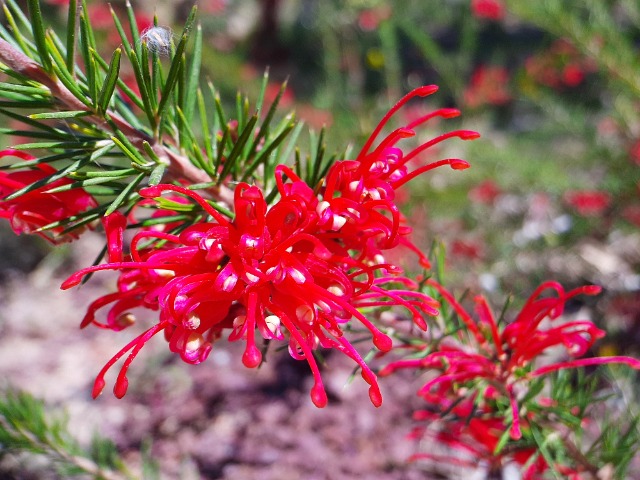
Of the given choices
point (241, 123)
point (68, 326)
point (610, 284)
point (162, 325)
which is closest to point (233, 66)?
point (68, 326)

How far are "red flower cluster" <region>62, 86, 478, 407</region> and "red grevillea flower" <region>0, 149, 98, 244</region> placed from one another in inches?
2.3

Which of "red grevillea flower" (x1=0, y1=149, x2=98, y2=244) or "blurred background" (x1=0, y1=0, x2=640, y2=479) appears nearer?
"red grevillea flower" (x1=0, y1=149, x2=98, y2=244)

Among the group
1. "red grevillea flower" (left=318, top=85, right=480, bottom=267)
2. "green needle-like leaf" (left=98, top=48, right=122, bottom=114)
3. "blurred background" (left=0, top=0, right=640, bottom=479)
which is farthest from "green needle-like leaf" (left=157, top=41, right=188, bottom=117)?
"blurred background" (left=0, top=0, right=640, bottom=479)

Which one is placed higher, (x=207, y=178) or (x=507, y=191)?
(x=207, y=178)

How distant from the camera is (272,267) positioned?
0.47 meters

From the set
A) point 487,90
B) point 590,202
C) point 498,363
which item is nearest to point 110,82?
point 498,363

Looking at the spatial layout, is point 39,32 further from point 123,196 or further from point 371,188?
point 371,188

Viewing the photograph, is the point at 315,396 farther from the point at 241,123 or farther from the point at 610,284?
the point at 610,284

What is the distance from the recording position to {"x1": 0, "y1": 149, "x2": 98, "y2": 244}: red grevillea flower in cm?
49

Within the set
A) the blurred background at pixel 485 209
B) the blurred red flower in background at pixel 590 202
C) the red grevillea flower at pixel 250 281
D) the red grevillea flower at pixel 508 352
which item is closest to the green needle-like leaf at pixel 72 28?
the red grevillea flower at pixel 250 281

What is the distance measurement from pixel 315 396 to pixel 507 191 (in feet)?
7.49

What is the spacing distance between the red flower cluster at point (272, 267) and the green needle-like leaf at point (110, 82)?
9cm

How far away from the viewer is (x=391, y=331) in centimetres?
67

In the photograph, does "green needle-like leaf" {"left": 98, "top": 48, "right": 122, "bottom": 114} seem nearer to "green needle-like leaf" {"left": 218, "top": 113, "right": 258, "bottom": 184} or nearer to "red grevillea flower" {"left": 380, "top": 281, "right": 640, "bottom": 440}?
"green needle-like leaf" {"left": 218, "top": 113, "right": 258, "bottom": 184}
